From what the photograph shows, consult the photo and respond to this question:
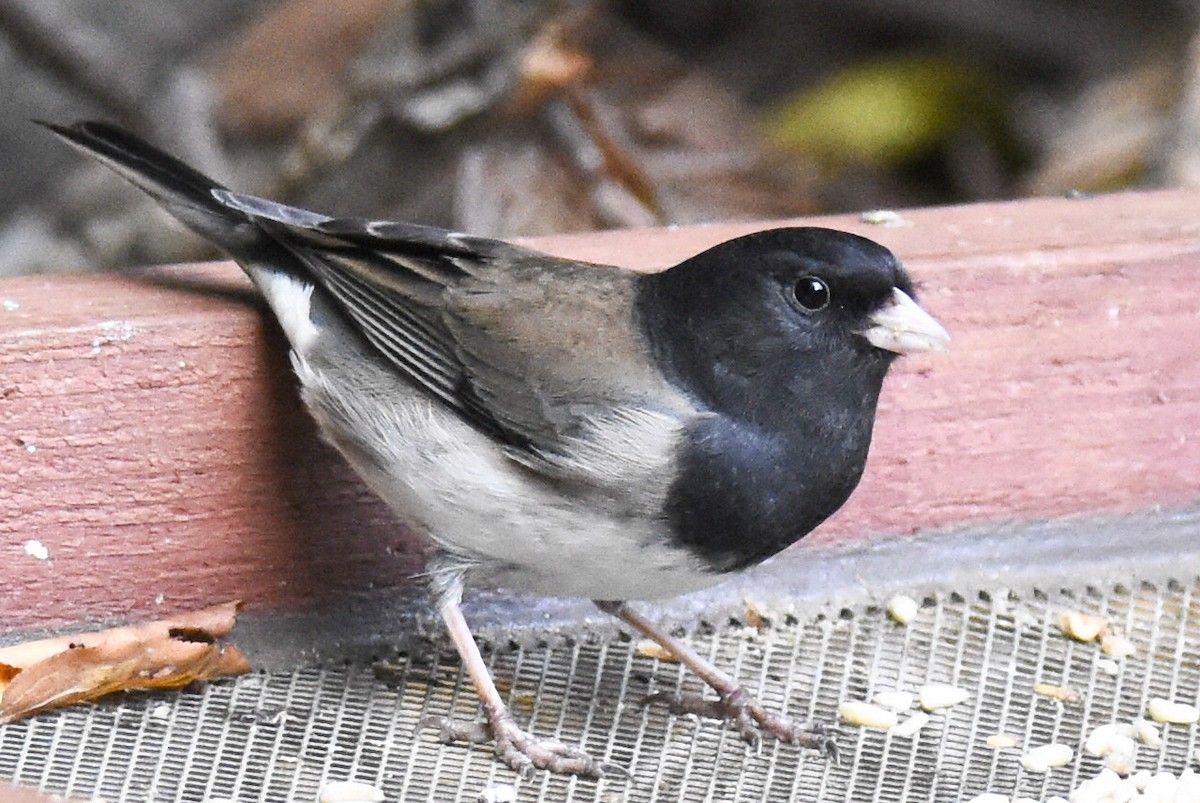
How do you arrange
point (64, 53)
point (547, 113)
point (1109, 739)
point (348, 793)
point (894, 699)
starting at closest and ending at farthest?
point (348, 793)
point (1109, 739)
point (894, 699)
point (64, 53)
point (547, 113)

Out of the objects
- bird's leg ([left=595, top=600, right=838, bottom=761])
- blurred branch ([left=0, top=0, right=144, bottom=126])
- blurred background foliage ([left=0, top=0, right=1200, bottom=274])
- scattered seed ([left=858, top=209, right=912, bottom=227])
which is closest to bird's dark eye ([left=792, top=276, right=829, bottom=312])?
bird's leg ([left=595, top=600, right=838, bottom=761])

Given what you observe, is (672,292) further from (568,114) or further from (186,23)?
(186,23)

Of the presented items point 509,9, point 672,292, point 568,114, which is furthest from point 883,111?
point 672,292

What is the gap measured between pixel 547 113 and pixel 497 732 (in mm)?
2592

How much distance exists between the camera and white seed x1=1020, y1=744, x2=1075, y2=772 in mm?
2484

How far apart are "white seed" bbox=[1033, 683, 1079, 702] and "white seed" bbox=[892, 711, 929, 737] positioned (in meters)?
0.20

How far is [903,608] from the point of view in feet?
9.42

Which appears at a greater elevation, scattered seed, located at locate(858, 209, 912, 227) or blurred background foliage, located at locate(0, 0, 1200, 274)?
blurred background foliage, located at locate(0, 0, 1200, 274)

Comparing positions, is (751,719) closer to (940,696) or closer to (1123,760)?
(940,696)

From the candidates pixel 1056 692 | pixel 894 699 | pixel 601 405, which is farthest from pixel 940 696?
pixel 601 405

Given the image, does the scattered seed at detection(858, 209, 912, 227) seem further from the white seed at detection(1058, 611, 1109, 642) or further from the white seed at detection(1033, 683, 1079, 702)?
the white seed at detection(1033, 683, 1079, 702)

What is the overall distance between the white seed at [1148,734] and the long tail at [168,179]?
1546 mm

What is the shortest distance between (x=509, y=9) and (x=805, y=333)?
211 centimetres

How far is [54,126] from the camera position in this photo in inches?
112
